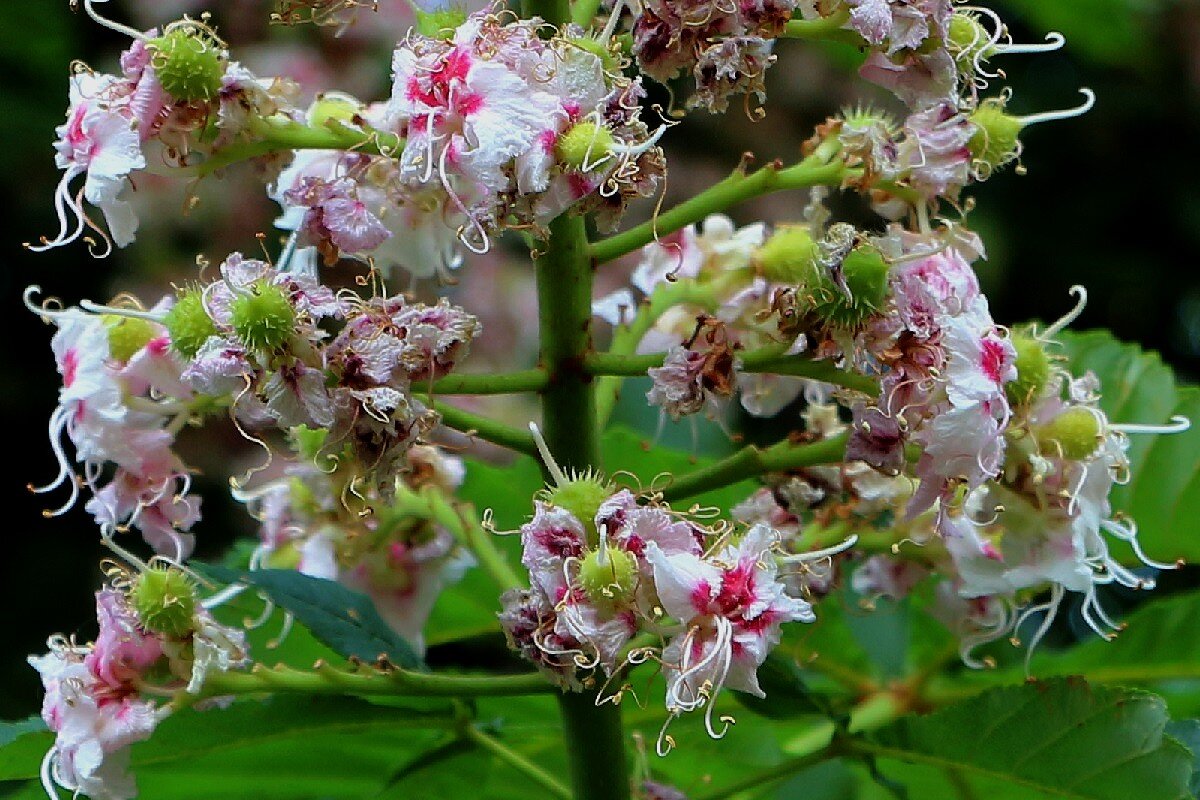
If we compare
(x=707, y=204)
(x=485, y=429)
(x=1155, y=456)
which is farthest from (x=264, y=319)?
(x=1155, y=456)

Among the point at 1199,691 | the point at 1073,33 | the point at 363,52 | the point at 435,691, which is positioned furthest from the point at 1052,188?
the point at 435,691

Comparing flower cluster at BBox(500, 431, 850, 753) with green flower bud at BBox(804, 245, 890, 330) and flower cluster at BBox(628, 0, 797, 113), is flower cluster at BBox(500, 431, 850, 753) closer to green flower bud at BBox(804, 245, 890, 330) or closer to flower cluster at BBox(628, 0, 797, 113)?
green flower bud at BBox(804, 245, 890, 330)

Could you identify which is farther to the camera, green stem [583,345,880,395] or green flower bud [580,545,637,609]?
green stem [583,345,880,395]

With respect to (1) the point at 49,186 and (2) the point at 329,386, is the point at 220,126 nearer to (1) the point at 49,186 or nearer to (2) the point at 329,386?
(2) the point at 329,386

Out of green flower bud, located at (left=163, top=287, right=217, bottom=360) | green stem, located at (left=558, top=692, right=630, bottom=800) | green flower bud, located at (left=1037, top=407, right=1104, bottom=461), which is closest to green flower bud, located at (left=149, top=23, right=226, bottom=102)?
green flower bud, located at (left=163, top=287, right=217, bottom=360)

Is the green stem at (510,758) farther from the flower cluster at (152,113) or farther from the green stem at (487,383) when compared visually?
the flower cluster at (152,113)

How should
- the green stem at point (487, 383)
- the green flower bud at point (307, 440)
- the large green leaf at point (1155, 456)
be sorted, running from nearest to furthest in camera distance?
the green stem at point (487, 383) → the green flower bud at point (307, 440) → the large green leaf at point (1155, 456)

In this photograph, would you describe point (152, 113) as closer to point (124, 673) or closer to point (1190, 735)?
point (124, 673)

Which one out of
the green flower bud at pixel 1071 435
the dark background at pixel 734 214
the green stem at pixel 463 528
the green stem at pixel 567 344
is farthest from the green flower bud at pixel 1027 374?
the dark background at pixel 734 214
